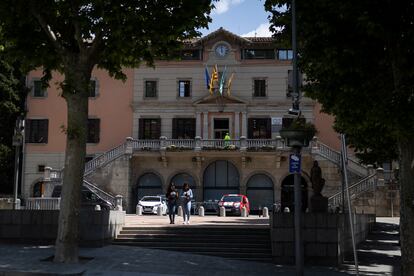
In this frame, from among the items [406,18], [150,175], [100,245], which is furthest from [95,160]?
[406,18]

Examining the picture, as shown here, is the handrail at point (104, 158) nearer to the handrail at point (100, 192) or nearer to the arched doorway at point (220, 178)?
the handrail at point (100, 192)

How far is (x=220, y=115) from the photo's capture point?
4403cm

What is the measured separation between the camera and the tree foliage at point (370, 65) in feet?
37.7

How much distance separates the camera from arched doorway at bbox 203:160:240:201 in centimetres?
4331

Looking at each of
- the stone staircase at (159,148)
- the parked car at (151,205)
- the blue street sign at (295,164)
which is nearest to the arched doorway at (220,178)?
the stone staircase at (159,148)

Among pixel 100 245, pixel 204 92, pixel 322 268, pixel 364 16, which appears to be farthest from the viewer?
pixel 204 92

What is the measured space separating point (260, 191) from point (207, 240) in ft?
87.7

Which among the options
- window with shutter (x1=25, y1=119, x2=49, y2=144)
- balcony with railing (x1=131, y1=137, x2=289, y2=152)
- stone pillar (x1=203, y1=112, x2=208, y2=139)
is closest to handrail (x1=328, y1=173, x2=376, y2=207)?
balcony with railing (x1=131, y1=137, x2=289, y2=152)

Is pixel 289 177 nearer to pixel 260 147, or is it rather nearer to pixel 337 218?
pixel 260 147

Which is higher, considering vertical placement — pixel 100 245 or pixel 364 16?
pixel 364 16

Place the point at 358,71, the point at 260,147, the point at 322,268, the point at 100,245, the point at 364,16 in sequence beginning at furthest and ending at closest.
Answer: the point at 260,147 < the point at 100,245 < the point at 322,268 < the point at 358,71 < the point at 364,16

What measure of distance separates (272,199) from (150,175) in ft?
33.3

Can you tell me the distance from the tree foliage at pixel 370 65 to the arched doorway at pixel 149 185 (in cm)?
3141

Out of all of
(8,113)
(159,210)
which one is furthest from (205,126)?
(8,113)
